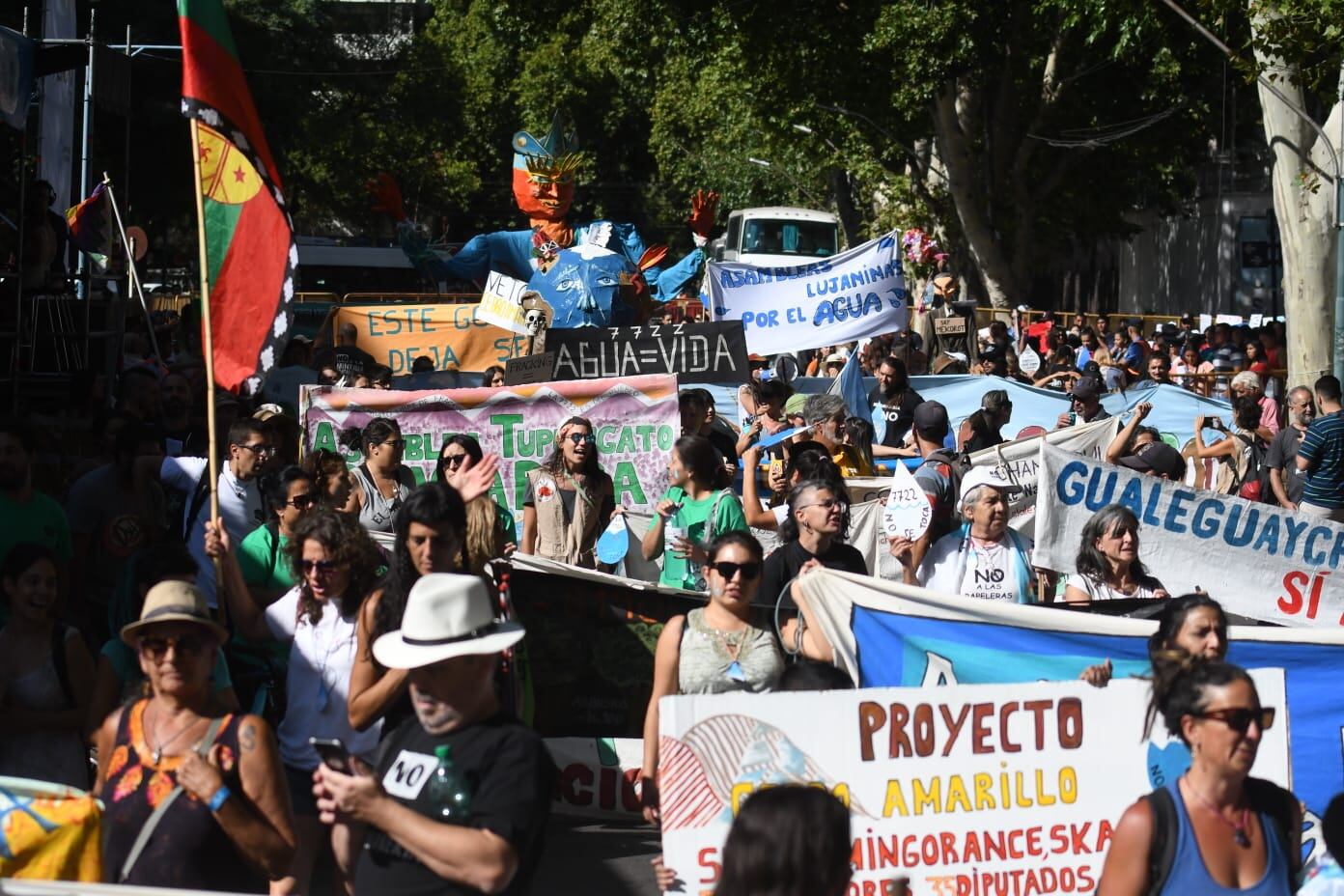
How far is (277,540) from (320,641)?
962mm

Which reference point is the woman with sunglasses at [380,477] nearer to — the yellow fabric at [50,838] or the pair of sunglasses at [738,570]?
the pair of sunglasses at [738,570]

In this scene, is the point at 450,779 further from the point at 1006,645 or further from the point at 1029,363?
the point at 1029,363

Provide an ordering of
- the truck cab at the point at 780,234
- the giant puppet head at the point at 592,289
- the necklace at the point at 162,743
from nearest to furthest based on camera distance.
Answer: the necklace at the point at 162,743
the giant puppet head at the point at 592,289
the truck cab at the point at 780,234

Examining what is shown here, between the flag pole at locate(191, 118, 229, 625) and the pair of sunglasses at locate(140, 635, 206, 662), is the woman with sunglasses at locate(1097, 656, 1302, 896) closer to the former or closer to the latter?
the pair of sunglasses at locate(140, 635, 206, 662)

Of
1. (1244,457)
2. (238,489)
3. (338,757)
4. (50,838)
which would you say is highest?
(1244,457)

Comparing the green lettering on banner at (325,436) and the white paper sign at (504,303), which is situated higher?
the white paper sign at (504,303)

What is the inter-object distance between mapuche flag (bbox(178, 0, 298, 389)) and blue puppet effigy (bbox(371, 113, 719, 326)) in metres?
7.39

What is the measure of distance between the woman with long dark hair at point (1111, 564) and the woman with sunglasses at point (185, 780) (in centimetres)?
350

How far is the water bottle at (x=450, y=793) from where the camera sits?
3.79m

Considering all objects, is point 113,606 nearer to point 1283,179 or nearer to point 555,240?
point 555,240

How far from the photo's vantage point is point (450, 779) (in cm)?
383

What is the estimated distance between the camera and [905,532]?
732cm

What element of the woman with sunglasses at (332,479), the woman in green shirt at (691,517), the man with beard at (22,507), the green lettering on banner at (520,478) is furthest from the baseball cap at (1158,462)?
the man with beard at (22,507)

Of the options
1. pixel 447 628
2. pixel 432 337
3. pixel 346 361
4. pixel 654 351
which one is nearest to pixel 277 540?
pixel 447 628
